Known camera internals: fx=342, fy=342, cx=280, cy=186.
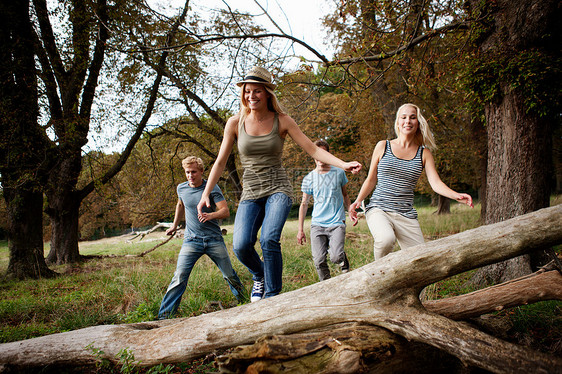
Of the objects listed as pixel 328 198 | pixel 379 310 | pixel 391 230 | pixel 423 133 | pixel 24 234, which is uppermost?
pixel 423 133

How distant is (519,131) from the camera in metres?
4.43

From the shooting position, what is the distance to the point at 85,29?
30.4 feet

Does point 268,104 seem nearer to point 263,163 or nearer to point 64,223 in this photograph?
point 263,163

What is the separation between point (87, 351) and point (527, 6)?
6.33 m

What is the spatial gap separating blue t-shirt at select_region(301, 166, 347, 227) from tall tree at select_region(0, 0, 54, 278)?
6.34 meters

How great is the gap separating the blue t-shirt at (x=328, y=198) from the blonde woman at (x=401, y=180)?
104cm

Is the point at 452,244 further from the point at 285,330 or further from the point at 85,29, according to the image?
the point at 85,29

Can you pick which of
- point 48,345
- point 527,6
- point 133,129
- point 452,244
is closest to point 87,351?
point 48,345

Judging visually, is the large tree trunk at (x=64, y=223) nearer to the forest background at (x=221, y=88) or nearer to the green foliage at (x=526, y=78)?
the forest background at (x=221, y=88)

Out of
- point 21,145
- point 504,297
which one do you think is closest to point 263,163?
point 504,297

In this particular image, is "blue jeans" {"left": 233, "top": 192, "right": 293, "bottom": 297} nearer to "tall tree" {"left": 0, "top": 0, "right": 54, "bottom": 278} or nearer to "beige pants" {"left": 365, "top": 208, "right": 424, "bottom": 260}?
"beige pants" {"left": 365, "top": 208, "right": 424, "bottom": 260}

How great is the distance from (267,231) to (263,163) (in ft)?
2.34

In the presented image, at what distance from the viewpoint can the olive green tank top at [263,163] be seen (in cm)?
347

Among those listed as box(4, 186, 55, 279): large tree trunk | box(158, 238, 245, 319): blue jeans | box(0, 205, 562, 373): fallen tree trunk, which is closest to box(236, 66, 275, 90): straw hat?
box(0, 205, 562, 373): fallen tree trunk
